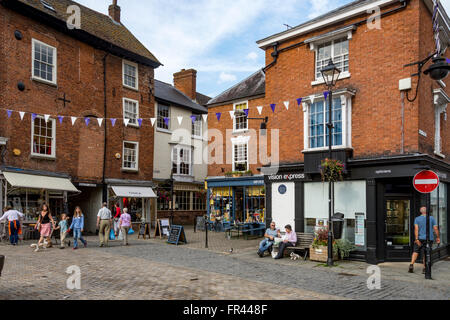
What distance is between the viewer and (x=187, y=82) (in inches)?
1288

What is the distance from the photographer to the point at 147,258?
12312 mm

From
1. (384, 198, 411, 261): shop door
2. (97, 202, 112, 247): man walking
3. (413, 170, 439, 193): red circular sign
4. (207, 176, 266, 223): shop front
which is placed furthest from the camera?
(207, 176, 266, 223): shop front

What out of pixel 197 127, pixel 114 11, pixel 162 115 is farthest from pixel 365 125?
pixel 114 11

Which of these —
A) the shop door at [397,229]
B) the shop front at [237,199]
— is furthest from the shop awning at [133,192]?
the shop door at [397,229]

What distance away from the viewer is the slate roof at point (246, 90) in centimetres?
2416

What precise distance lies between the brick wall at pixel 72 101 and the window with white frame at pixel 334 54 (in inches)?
501

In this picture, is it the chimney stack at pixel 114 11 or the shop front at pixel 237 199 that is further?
the chimney stack at pixel 114 11

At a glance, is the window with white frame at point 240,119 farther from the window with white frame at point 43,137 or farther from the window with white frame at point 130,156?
the window with white frame at point 43,137

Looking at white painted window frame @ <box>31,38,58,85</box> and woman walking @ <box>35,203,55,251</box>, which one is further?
white painted window frame @ <box>31,38,58,85</box>

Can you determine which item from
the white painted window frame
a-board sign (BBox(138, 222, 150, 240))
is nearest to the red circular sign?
a-board sign (BBox(138, 222, 150, 240))

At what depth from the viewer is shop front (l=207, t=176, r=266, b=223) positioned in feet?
73.4

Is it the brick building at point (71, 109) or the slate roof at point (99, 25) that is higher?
the slate roof at point (99, 25)

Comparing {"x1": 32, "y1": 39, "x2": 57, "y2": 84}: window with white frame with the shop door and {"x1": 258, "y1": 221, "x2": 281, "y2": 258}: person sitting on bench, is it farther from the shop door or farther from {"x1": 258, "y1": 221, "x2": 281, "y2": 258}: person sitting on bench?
the shop door
